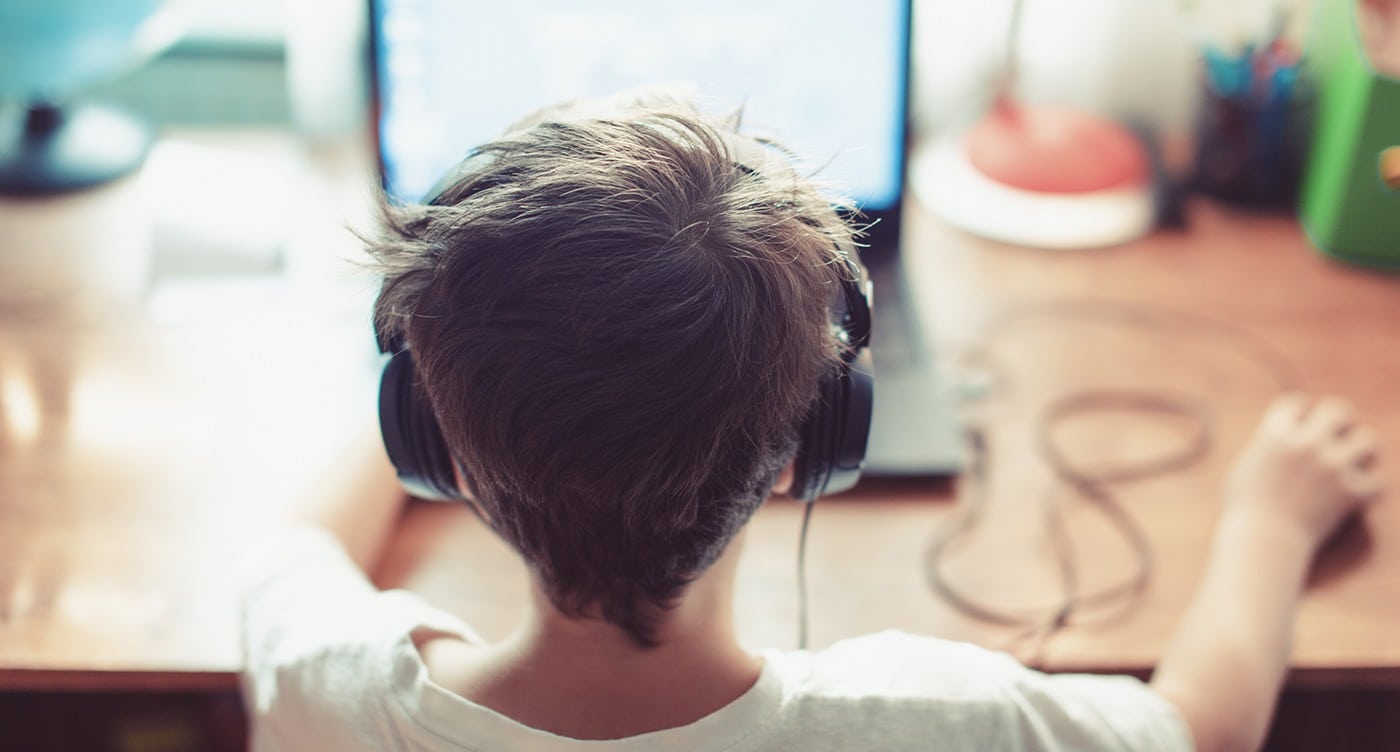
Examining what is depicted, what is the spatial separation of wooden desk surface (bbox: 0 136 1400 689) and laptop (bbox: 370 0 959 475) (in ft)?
0.41

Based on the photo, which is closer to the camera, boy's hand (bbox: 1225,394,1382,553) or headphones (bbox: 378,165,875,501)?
headphones (bbox: 378,165,875,501)

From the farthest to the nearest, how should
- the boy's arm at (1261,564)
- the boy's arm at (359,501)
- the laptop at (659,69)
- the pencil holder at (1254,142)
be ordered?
the pencil holder at (1254,142), the laptop at (659,69), the boy's arm at (359,501), the boy's arm at (1261,564)

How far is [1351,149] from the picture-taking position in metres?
1.19

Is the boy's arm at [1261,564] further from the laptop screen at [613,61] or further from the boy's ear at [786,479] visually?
the laptop screen at [613,61]

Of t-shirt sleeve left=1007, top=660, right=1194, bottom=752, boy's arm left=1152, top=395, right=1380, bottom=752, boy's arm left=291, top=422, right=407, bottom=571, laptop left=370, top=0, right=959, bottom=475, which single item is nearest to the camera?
t-shirt sleeve left=1007, top=660, right=1194, bottom=752

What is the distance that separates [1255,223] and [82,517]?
3.44 feet

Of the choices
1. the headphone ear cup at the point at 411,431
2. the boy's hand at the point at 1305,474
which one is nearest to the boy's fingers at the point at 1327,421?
the boy's hand at the point at 1305,474

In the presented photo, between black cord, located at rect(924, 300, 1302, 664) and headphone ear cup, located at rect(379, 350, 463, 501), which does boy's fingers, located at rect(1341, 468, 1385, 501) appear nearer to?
black cord, located at rect(924, 300, 1302, 664)

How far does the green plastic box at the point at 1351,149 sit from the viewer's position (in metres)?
1.16

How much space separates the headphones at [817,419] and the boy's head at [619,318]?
26mm

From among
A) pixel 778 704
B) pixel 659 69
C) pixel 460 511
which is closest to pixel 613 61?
pixel 659 69

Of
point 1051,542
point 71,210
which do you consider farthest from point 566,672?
point 71,210

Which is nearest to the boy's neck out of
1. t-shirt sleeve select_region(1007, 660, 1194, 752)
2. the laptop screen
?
t-shirt sleeve select_region(1007, 660, 1194, 752)

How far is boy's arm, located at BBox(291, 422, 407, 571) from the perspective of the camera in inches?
35.9
